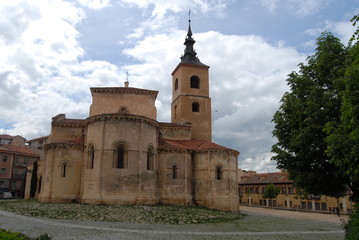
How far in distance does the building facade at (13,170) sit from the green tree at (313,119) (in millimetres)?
46589

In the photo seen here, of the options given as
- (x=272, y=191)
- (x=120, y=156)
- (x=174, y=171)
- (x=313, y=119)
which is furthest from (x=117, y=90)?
(x=272, y=191)

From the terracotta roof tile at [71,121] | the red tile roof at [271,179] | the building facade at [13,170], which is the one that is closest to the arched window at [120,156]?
the terracotta roof tile at [71,121]

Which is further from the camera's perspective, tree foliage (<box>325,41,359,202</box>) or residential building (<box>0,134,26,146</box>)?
residential building (<box>0,134,26,146</box>)

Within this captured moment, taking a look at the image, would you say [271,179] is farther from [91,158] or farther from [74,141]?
[74,141]

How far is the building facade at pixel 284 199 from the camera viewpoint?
40.6m

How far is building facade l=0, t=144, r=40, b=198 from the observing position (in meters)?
49.2

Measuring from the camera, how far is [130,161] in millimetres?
24188

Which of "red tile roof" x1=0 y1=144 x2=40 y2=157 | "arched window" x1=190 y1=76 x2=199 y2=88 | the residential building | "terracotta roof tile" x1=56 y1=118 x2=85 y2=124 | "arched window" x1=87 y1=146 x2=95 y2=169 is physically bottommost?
"arched window" x1=87 y1=146 x2=95 y2=169

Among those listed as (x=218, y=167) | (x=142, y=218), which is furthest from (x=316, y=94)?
(x=218, y=167)

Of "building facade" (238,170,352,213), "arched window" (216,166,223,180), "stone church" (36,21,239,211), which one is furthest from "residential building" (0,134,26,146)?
"arched window" (216,166,223,180)

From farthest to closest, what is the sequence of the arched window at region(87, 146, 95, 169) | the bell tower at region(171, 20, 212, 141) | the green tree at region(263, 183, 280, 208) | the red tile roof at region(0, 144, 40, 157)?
the red tile roof at region(0, 144, 40, 157) < the green tree at region(263, 183, 280, 208) < the bell tower at region(171, 20, 212, 141) < the arched window at region(87, 146, 95, 169)

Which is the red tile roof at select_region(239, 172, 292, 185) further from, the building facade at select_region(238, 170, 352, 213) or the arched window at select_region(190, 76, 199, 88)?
the arched window at select_region(190, 76, 199, 88)

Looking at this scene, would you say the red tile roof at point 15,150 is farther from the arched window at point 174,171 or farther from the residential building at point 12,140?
the arched window at point 174,171

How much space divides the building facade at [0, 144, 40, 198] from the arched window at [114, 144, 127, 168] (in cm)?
3226
